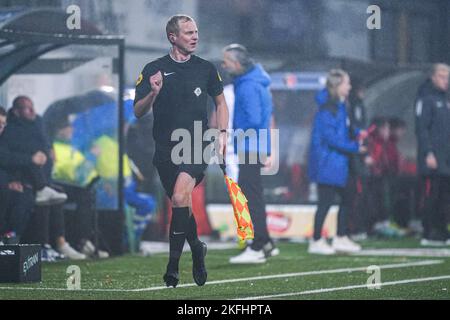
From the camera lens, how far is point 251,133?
16.7m

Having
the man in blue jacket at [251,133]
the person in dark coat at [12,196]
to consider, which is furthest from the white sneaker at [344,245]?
the person in dark coat at [12,196]

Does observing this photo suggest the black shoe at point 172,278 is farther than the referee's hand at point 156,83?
Yes

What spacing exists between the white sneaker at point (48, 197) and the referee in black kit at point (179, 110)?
4630 millimetres

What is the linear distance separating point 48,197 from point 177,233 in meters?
4.80

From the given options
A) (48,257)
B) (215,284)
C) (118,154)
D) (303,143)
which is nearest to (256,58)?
(303,143)

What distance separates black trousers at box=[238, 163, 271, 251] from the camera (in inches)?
653

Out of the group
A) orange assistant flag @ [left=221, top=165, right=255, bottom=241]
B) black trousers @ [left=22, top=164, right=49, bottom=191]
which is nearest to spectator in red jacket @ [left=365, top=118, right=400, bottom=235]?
black trousers @ [left=22, top=164, right=49, bottom=191]

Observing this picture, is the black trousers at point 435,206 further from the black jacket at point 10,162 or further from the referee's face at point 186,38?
the referee's face at point 186,38

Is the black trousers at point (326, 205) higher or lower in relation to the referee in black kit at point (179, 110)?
lower

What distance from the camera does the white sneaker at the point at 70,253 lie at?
A: 17469 millimetres

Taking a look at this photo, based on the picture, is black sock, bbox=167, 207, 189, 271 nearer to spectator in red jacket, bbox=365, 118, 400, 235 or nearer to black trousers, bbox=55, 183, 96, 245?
black trousers, bbox=55, 183, 96, 245

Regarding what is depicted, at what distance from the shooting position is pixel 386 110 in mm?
25781

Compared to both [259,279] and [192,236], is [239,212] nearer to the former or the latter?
[192,236]
